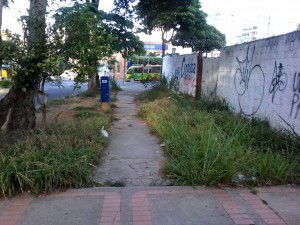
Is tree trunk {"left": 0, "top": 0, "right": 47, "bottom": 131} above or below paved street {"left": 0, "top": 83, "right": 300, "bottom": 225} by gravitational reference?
above

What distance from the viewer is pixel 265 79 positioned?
772 cm

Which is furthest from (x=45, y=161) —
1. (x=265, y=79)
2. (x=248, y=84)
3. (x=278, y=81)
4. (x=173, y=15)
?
(x=173, y=15)

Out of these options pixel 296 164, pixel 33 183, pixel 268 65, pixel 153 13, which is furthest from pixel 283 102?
pixel 153 13

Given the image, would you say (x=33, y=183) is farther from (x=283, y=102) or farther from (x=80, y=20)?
(x=283, y=102)

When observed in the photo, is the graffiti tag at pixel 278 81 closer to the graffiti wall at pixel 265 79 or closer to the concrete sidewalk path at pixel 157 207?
the graffiti wall at pixel 265 79

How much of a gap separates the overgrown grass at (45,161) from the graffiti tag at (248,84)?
419 centimetres

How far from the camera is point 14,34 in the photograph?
606cm

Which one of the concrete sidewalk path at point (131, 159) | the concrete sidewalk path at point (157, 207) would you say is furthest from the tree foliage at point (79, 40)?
the concrete sidewalk path at point (157, 207)

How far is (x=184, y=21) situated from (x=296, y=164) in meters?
16.5

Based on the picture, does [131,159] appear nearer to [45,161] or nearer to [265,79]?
[45,161]

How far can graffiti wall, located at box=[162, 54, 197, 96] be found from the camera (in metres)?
14.3

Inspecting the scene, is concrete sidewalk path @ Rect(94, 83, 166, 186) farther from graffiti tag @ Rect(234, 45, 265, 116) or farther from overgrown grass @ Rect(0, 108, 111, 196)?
graffiti tag @ Rect(234, 45, 265, 116)

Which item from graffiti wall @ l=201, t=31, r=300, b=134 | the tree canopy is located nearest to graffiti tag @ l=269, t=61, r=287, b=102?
graffiti wall @ l=201, t=31, r=300, b=134

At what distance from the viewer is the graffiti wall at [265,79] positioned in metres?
6.51
